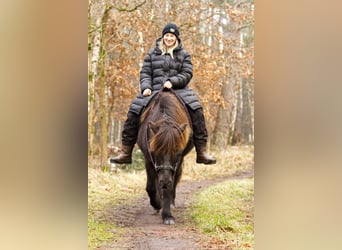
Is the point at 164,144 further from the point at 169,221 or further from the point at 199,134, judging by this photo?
the point at 169,221

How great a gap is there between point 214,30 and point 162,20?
1.53 feet

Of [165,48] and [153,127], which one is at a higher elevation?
[165,48]

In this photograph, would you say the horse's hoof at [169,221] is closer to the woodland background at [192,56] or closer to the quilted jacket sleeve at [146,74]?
the woodland background at [192,56]

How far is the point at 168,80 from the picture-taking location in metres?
3.61

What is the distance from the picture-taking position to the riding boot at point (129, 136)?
3.62 m

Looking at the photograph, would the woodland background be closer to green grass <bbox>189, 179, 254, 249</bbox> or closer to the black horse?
the black horse

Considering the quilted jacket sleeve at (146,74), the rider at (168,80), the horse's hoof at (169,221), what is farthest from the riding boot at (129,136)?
the horse's hoof at (169,221)

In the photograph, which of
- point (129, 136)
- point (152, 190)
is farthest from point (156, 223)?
point (129, 136)

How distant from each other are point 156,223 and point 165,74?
50.3 inches

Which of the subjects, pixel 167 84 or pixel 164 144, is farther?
pixel 167 84

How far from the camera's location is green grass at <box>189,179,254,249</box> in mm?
3479

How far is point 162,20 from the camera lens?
11.9 feet

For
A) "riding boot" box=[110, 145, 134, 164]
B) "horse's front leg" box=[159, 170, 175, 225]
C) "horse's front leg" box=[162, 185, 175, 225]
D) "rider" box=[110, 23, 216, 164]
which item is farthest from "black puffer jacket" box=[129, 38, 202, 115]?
"horse's front leg" box=[162, 185, 175, 225]
